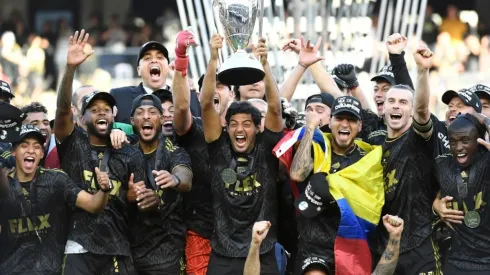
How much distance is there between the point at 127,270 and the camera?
403 inches

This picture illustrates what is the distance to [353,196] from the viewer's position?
10.1 metres

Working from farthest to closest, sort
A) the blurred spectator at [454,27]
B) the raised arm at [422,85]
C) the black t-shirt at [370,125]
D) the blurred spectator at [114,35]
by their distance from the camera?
1. the blurred spectator at [114,35]
2. the blurred spectator at [454,27]
3. the black t-shirt at [370,125]
4. the raised arm at [422,85]

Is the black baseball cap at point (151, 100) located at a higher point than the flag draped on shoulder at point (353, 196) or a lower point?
higher

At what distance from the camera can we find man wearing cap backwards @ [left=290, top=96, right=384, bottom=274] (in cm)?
1012

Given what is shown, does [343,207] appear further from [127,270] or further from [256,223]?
[127,270]

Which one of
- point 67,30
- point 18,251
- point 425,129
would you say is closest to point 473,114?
point 425,129

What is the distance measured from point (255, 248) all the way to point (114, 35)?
44.1 ft

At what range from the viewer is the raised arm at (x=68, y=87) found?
33.1ft

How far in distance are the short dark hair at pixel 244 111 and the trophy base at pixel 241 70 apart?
416mm

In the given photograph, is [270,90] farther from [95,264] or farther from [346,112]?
[95,264]

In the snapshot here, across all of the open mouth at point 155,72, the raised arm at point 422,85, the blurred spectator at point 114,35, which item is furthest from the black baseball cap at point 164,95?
the blurred spectator at point 114,35

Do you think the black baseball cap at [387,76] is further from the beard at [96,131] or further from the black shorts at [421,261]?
the beard at [96,131]

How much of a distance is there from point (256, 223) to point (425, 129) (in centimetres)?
121

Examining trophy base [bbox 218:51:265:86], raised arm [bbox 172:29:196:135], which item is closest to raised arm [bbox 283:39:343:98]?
raised arm [bbox 172:29:196:135]
